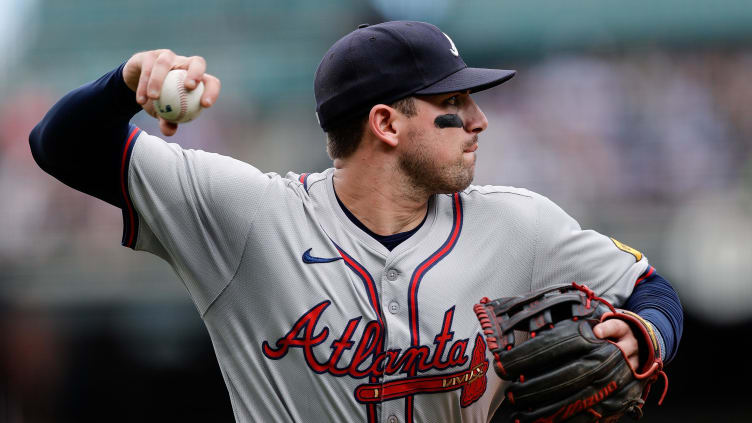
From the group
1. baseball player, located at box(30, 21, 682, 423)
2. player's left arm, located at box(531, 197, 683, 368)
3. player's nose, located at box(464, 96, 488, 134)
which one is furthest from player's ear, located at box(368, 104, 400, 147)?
player's left arm, located at box(531, 197, 683, 368)

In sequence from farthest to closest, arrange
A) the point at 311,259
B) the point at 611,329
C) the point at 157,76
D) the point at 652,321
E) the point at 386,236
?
the point at 386,236 < the point at 311,259 < the point at 652,321 < the point at 611,329 < the point at 157,76

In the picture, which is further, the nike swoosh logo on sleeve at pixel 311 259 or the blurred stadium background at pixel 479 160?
the blurred stadium background at pixel 479 160

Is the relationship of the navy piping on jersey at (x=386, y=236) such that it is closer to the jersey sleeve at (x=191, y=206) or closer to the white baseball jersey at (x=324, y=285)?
the white baseball jersey at (x=324, y=285)

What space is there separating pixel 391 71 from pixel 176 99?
0.66m

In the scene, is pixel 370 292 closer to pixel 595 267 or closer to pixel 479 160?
pixel 595 267

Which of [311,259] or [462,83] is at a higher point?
[462,83]

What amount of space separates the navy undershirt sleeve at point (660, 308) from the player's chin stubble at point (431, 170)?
1.78 ft

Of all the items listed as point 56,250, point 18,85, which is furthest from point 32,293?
point 18,85

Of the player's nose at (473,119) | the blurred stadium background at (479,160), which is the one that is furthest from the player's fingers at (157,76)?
the blurred stadium background at (479,160)

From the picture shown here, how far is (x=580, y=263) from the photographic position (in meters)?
2.46

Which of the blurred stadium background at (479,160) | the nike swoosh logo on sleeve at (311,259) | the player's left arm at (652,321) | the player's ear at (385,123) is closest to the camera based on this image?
the player's left arm at (652,321)

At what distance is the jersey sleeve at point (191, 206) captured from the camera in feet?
7.44

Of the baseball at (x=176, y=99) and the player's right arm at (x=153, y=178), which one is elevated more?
the baseball at (x=176, y=99)

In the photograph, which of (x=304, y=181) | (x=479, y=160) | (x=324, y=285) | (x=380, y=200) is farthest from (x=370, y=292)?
(x=479, y=160)
